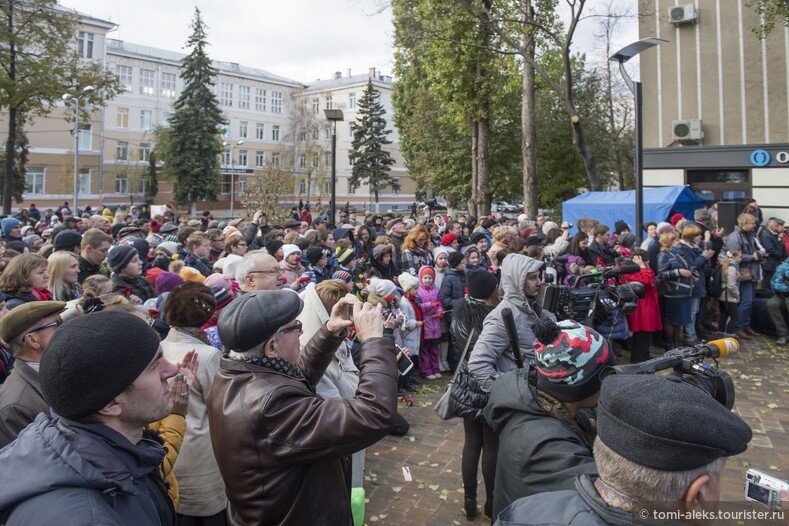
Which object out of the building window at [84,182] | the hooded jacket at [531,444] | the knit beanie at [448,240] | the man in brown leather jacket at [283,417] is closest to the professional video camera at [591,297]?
the hooded jacket at [531,444]

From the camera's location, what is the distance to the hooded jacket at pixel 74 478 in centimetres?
155

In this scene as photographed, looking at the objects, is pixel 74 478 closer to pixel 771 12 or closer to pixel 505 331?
pixel 505 331

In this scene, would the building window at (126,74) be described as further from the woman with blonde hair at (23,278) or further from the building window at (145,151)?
the woman with blonde hair at (23,278)

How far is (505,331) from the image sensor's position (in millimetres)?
4238

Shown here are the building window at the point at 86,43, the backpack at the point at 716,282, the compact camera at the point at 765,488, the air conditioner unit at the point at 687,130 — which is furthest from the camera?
the building window at the point at 86,43

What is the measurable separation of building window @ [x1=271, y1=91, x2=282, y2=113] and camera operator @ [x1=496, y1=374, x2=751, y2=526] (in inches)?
2753

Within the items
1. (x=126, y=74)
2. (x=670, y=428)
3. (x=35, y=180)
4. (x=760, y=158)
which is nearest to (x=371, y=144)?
(x=126, y=74)

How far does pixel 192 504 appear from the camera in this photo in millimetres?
3178

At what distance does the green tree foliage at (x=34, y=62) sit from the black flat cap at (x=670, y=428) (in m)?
23.6

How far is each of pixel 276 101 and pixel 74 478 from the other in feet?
231

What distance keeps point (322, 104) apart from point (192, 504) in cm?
7012

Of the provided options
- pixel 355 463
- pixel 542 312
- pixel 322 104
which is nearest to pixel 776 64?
pixel 542 312

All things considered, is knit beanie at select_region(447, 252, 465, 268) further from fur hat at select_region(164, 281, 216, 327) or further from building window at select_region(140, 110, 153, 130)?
building window at select_region(140, 110, 153, 130)

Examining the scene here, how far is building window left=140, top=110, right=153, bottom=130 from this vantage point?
56312 millimetres
